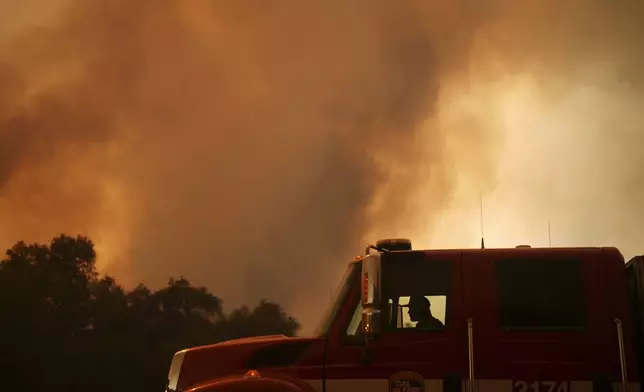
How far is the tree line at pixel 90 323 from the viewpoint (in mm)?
34562

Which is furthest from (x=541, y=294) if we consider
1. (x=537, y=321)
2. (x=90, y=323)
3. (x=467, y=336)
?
(x=90, y=323)

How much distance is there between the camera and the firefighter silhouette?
18.3ft

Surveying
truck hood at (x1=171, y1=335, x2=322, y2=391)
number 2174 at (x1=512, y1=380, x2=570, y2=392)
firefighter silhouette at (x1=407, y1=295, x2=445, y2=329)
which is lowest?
number 2174 at (x1=512, y1=380, x2=570, y2=392)

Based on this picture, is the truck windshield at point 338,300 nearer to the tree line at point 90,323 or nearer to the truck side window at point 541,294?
the truck side window at point 541,294

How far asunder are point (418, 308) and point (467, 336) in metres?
0.44

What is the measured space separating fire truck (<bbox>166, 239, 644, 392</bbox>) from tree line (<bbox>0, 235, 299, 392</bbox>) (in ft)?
98.8

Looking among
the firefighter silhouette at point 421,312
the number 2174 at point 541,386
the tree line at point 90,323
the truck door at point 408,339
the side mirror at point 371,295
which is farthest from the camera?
the tree line at point 90,323

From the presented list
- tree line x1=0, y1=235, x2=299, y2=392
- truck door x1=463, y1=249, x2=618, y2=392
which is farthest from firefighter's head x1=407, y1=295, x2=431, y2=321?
tree line x1=0, y1=235, x2=299, y2=392

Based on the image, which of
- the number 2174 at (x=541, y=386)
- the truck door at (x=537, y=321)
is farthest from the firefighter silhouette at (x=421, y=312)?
the number 2174 at (x=541, y=386)

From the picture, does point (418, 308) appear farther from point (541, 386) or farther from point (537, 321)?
point (541, 386)

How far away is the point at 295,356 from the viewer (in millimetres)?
5691

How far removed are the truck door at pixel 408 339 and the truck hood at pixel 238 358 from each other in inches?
12.0

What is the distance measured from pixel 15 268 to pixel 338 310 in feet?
133

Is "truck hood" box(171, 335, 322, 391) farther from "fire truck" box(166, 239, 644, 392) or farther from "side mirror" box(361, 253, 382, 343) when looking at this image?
"side mirror" box(361, 253, 382, 343)
